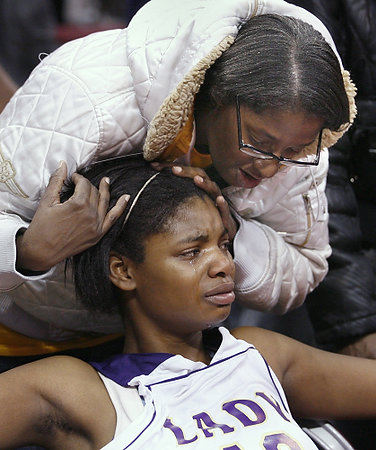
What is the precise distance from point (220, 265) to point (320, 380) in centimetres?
38

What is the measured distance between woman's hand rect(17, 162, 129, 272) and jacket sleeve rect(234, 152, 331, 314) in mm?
340

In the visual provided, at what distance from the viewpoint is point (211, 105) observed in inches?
60.9

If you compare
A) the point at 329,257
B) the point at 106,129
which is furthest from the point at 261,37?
the point at 329,257

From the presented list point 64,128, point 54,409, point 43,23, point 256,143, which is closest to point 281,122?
point 256,143

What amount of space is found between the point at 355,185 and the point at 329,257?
0.23 meters

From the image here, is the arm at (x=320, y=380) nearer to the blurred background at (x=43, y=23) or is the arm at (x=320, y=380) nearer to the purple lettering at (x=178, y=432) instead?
the purple lettering at (x=178, y=432)

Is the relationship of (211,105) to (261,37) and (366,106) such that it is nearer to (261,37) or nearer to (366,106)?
(261,37)

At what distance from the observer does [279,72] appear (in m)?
1.47

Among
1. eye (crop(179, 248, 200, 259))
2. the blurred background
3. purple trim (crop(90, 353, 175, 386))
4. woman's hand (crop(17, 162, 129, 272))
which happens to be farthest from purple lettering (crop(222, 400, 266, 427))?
the blurred background

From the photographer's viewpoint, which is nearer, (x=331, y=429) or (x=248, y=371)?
(x=248, y=371)

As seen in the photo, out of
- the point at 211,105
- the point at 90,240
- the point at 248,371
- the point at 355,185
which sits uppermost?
the point at 211,105

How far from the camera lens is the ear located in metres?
1.61

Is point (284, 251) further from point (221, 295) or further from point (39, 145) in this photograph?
point (39, 145)

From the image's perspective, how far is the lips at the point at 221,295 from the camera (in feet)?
5.08
